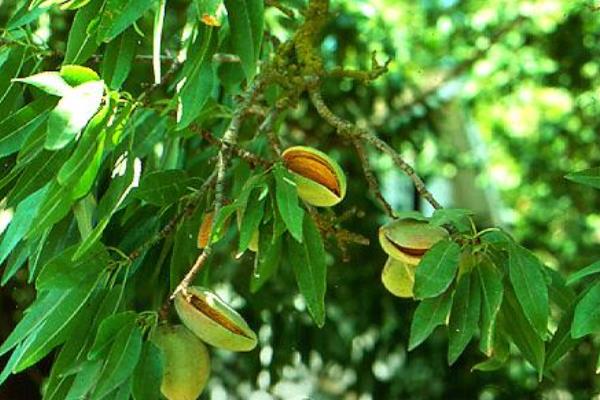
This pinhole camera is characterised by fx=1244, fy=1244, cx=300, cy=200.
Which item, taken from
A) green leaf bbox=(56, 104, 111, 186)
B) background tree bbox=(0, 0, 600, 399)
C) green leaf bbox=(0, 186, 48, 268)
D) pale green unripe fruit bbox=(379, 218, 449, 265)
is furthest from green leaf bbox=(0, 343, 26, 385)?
pale green unripe fruit bbox=(379, 218, 449, 265)

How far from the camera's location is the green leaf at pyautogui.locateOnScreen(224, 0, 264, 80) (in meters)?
1.42

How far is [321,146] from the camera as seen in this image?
3.18 metres

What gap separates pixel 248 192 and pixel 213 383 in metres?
1.77

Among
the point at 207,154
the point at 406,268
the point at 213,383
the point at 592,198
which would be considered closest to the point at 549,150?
the point at 592,198

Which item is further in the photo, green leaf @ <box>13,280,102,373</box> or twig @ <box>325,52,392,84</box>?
twig @ <box>325,52,392,84</box>

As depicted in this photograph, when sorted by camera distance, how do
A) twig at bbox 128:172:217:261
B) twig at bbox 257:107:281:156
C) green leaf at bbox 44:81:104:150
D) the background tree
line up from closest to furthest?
1. green leaf at bbox 44:81:104:150
2. the background tree
3. twig at bbox 128:172:217:261
4. twig at bbox 257:107:281:156

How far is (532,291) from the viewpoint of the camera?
136 centimetres

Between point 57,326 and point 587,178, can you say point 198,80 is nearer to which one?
point 57,326

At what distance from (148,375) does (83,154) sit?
0.24m

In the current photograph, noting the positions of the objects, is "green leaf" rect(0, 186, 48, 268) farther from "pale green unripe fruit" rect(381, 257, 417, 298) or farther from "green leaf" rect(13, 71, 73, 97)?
"pale green unripe fruit" rect(381, 257, 417, 298)

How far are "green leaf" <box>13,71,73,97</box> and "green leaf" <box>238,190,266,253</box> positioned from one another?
0.24m

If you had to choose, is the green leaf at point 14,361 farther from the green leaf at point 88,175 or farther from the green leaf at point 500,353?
the green leaf at point 500,353

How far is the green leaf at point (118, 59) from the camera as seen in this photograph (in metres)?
1.47

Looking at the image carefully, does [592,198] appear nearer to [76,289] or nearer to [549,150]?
[549,150]
